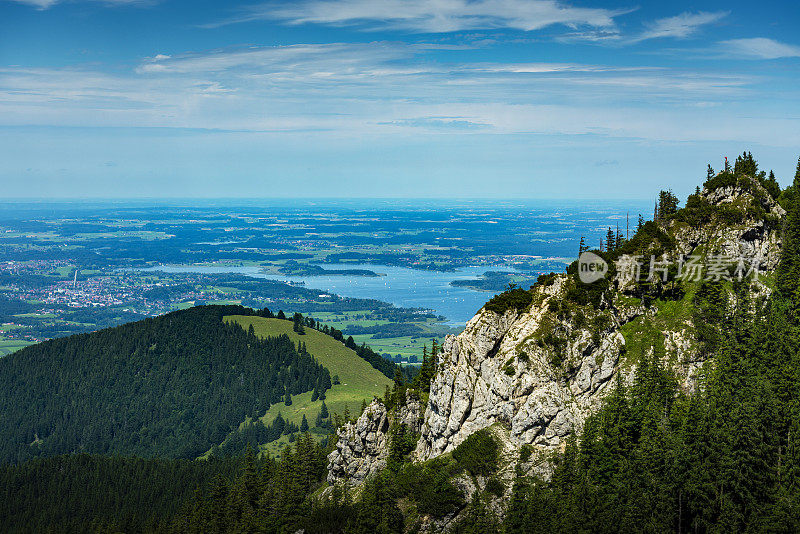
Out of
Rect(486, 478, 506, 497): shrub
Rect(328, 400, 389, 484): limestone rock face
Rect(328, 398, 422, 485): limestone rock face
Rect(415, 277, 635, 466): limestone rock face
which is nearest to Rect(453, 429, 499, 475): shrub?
Rect(486, 478, 506, 497): shrub

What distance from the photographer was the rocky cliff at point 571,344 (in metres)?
88.9

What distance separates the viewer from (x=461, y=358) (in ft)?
323

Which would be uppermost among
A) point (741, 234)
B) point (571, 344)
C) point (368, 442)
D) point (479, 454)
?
point (741, 234)

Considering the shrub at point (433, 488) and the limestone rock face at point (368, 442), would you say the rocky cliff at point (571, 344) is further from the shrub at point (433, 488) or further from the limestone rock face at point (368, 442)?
the shrub at point (433, 488)

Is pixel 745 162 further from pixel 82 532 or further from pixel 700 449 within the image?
A: pixel 82 532

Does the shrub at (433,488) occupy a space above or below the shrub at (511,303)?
below

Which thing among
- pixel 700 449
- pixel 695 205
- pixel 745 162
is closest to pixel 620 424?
pixel 700 449

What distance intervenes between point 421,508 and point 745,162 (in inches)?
3509

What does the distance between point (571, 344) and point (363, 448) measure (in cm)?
4125

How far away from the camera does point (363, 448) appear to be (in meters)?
113

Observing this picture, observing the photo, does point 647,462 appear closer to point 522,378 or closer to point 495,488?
point 495,488

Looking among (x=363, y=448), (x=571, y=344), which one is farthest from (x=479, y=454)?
(x=363, y=448)

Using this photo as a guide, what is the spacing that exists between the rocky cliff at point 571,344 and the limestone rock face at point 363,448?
25cm

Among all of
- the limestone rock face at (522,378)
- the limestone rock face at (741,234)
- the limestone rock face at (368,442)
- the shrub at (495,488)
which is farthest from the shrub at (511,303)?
the limestone rock face at (741,234)
